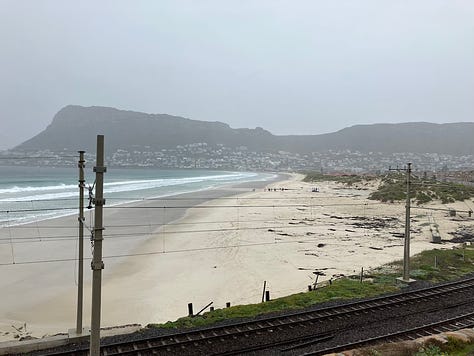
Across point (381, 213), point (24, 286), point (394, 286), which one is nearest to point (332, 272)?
point (394, 286)

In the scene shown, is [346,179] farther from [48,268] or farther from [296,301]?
[296,301]

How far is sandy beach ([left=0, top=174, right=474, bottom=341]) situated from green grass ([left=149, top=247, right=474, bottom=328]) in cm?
152

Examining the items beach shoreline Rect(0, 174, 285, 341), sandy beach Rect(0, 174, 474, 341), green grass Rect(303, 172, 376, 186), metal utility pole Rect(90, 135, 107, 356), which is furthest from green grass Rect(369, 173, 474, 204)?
metal utility pole Rect(90, 135, 107, 356)

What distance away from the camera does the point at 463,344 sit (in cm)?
996

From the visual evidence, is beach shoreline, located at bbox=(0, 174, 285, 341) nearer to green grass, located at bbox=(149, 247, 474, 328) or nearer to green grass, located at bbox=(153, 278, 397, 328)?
green grass, located at bbox=(153, 278, 397, 328)

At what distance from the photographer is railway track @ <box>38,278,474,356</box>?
10609mm

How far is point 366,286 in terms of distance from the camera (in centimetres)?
1678

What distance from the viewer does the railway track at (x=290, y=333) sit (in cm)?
1061

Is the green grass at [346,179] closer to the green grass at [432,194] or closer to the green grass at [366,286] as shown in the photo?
the green grass at [432,194]

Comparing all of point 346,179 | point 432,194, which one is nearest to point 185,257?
point 432,194

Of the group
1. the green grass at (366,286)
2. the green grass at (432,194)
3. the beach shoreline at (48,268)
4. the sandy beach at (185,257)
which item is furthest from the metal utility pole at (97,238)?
the green grass at (432,194)

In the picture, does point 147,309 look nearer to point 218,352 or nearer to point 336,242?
point 218,352

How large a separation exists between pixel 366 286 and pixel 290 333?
20.4 ft

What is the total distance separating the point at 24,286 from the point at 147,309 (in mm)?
6648
